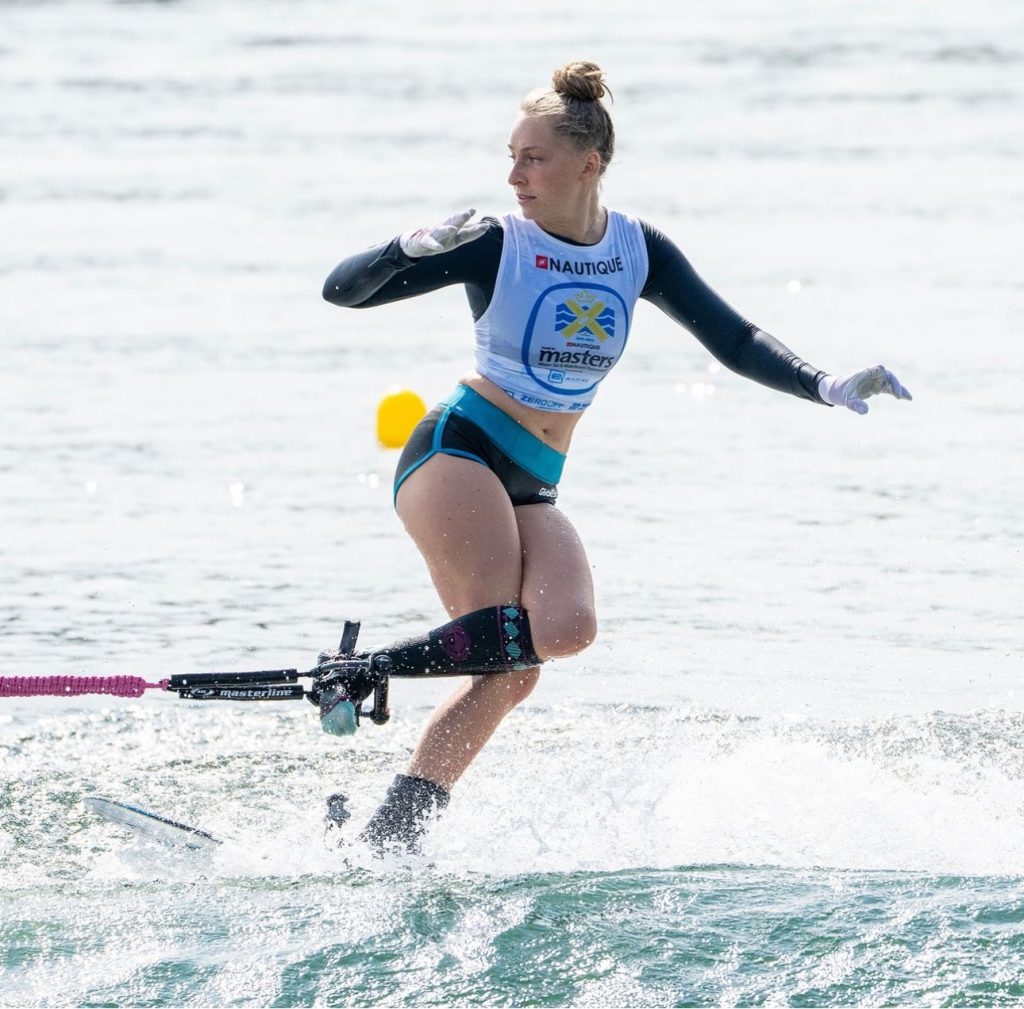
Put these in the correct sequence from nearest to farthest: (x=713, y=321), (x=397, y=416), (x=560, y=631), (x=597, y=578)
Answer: (x=560, y=631) → (x=713, y=321) → (x=597, y=578) → (x=397, y=416)

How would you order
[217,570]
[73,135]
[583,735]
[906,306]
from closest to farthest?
1. [583,735]
2. [217,570]
3. [906,306]
4. [73,135]

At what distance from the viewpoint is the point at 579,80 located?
514cm

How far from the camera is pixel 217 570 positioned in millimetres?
8234

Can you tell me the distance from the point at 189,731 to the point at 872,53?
22.1m

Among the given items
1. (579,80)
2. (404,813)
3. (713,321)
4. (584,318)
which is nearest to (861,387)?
(713,321)

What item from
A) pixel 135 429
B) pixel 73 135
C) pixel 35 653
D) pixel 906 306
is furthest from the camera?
pixel 73 135

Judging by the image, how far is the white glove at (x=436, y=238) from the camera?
491 centimetres

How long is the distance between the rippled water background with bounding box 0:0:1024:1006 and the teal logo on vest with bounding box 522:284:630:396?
1263 mm

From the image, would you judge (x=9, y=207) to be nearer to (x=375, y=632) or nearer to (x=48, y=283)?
(x=48, y=283)

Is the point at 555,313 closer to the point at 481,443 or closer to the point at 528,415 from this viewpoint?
the point at 528,415

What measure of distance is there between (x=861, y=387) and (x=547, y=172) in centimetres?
106

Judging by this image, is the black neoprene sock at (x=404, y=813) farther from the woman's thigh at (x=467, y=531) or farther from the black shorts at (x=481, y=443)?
the black shorts at (x=481, y=443)

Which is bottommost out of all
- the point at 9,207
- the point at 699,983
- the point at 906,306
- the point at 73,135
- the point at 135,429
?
the point at 699,983

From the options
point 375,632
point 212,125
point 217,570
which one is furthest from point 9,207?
point 375,632
